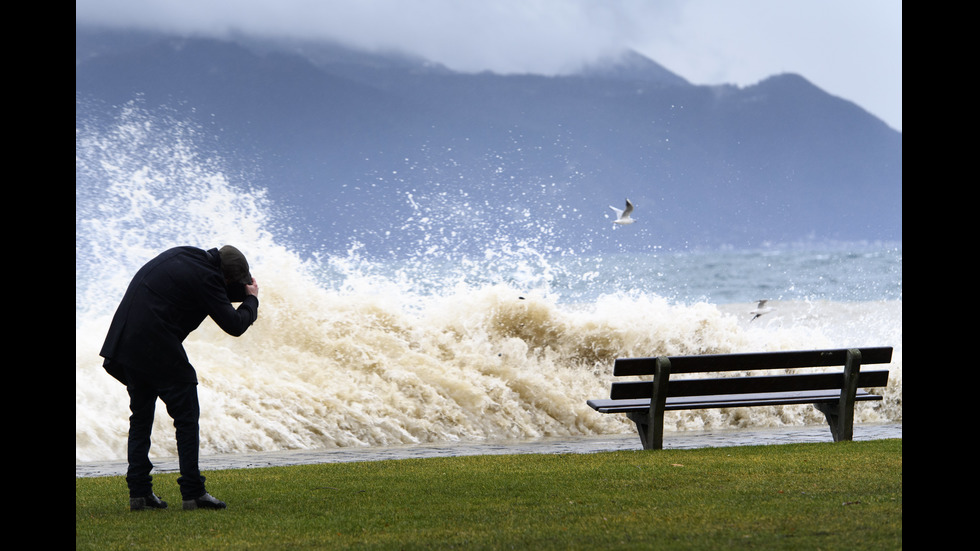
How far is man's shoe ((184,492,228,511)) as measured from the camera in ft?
15.6

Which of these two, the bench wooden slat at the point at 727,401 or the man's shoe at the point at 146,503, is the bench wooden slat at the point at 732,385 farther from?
the man's shoe at the point at 146,503

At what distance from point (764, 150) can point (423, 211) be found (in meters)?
33.6

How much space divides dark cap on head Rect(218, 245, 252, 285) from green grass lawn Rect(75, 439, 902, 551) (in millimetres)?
1149

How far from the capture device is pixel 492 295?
12.5 metres

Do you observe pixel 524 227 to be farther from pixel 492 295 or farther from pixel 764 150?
pixel 492 295

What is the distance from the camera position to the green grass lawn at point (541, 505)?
12.5 feet

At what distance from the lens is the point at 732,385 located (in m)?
7.02

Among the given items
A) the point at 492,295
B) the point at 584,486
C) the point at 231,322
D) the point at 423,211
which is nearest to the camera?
the point at 231,322

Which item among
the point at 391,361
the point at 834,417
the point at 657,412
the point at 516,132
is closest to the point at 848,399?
the point at 834,417

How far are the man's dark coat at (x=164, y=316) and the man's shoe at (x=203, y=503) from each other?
620mm

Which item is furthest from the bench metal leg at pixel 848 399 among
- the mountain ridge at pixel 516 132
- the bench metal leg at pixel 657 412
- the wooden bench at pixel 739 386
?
the mountain ridge at pixel 516 132
